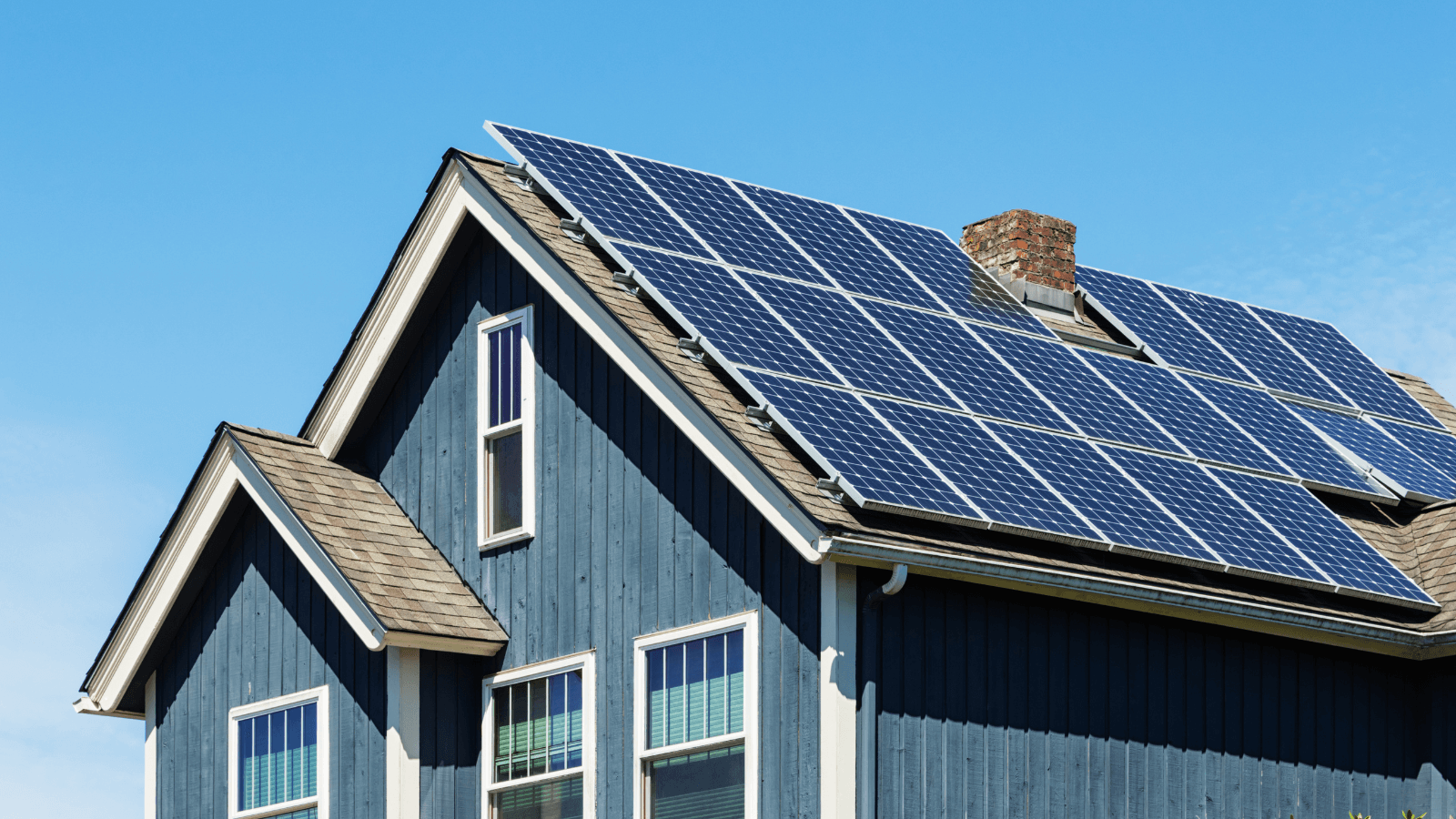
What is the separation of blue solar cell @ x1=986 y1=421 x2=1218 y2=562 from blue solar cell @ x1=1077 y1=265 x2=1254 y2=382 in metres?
4.26

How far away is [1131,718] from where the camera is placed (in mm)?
17375

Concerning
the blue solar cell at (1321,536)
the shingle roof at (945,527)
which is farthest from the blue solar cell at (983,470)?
the blue solar cell at (1321,536)

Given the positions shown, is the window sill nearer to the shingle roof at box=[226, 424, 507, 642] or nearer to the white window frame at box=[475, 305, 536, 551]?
the white window frame at box=[475, 305, 536, 551]

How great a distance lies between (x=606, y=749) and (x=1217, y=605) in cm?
529

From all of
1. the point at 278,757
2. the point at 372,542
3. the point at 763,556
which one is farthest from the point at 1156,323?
the point at 278,757

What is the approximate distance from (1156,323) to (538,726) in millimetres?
9083

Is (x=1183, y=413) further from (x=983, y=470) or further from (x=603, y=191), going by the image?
(x=603, y=191)

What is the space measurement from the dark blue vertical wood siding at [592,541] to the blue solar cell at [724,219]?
6.13 ft

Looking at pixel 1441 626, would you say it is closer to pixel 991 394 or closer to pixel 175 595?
pixel 991 394

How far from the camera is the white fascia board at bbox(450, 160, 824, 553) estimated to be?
15.9 metres

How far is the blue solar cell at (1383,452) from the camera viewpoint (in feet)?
70.8

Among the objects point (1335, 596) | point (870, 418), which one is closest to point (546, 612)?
point (870, 418)

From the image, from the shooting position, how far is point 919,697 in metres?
16.2

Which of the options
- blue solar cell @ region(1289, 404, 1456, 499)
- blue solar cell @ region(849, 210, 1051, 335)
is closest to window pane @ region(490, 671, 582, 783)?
blue solar cell @ region(849, 210, 1051, 335)
